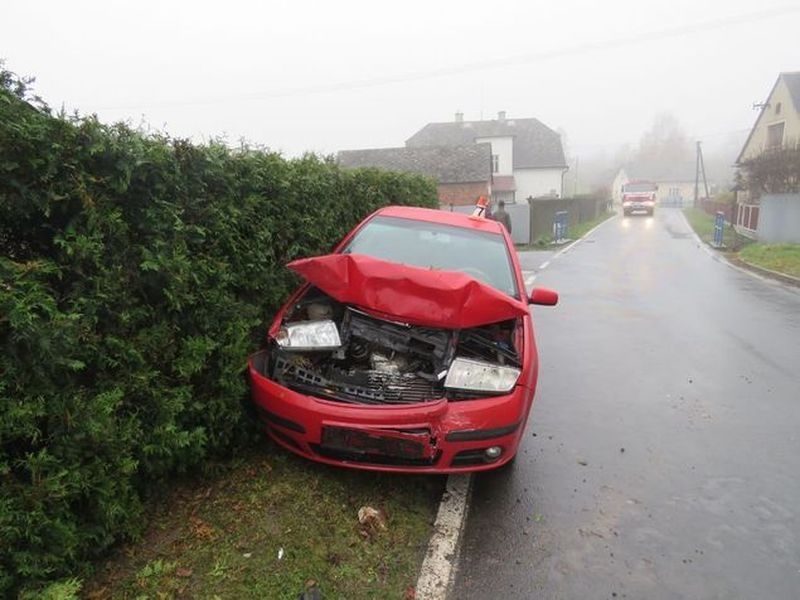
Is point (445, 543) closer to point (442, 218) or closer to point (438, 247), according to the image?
point (438, 247)

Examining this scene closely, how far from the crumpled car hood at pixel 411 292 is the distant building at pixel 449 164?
33.6 meters

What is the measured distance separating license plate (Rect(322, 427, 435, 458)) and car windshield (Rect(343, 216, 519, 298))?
1819 millimetres

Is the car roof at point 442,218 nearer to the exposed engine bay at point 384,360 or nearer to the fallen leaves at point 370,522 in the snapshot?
the exposed engine bay at point 384,360

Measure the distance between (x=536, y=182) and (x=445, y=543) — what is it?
61.4 meters

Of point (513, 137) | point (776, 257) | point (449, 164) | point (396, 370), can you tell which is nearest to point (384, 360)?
point (396, 370)

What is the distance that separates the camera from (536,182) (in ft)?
201

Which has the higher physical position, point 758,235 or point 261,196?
point 261,196

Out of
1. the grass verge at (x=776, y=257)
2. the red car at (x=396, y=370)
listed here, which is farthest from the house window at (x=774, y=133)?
the red car at (x=396, y=370)

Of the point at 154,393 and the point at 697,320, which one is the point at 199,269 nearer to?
the point at 154,393

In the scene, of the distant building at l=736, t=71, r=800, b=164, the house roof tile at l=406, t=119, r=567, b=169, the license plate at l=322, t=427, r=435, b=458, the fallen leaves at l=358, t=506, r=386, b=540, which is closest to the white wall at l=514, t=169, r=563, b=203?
the house roof tile at l=406, t=119, r=567, b=169

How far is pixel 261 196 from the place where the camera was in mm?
4199

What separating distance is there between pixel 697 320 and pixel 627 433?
533 cm

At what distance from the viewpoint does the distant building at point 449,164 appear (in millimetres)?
38125

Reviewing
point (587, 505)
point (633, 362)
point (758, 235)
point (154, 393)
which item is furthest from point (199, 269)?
point (758, 235)
